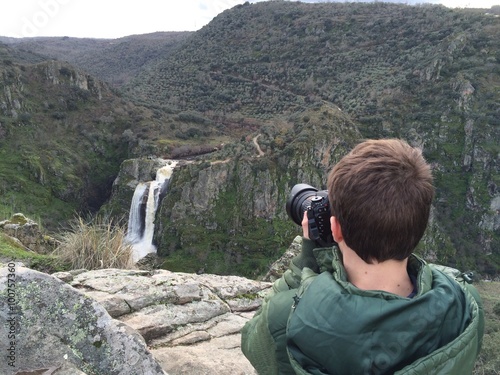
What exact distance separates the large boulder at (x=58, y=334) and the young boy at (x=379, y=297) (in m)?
1.10

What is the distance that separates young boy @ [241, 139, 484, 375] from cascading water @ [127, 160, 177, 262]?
2933 cm

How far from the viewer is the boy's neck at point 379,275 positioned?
53.1 inches

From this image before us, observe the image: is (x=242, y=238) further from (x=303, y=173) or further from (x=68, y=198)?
(x=68, y=198)

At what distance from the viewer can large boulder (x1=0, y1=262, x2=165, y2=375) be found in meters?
2.00

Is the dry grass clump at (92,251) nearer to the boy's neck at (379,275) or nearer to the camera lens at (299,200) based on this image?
the camera lens at (299,200)

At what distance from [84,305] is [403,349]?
1.80m

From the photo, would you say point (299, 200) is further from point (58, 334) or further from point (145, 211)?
point (145, 211)

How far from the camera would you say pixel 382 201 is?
4.13 ft

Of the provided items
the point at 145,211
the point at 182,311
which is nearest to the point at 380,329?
the point at 182,311

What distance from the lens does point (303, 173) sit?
104 feet

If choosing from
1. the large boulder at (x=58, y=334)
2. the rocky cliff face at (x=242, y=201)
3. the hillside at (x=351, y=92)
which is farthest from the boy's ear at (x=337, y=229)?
the hillside at (x=351, y=92)

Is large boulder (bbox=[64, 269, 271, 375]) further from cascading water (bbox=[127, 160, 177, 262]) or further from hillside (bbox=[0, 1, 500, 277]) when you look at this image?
hillside (bbox=[0, 1, 500, 277])

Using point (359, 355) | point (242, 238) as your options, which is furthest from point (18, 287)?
point (242, 238)

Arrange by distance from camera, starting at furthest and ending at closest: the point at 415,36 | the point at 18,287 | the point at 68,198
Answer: the point at 415,36
the point at 68,198
the point at 18,287
